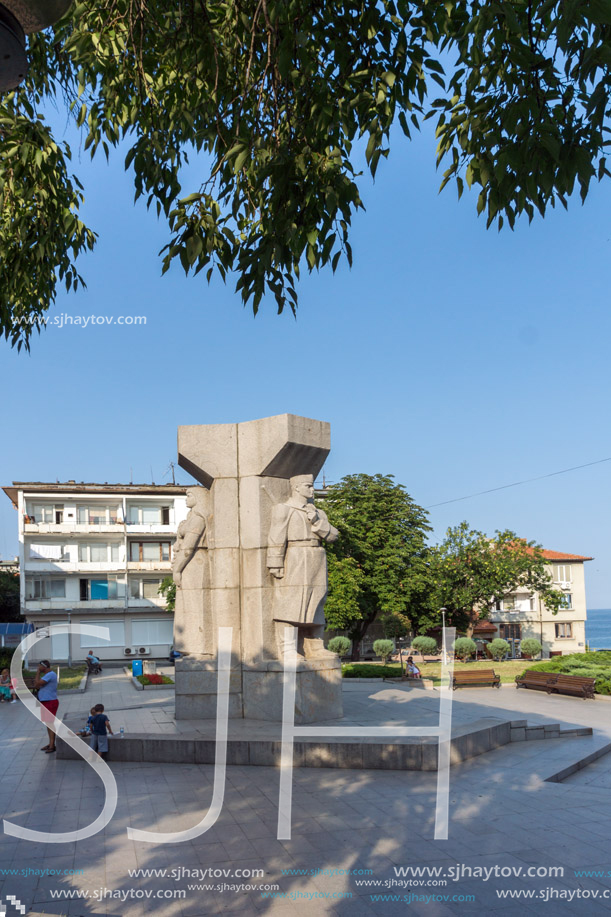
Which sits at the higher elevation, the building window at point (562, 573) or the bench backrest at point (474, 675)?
the bench backrest at point (474, 675)

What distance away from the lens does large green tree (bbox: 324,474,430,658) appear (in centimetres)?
3588

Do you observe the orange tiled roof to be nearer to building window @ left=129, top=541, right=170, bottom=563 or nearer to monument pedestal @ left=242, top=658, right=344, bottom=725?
building window @ left=129, top=541, right=170, bottom=563

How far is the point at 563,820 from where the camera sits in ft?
25.5

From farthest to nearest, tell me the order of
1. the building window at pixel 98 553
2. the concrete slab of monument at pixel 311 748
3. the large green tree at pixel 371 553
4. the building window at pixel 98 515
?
the building window at pixel 98 515 → the building window at pixel 98 553 → the large green tree at pixel 371 553 → the concrete slab of monument at pixel 311 748

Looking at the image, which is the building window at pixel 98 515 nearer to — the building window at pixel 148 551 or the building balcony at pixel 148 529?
the building balcony at pixel 148 529

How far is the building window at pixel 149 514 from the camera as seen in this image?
49.2 meters

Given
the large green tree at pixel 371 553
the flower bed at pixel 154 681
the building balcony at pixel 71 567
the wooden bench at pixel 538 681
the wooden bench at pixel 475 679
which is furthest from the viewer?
the building balcony at pixel 71 567

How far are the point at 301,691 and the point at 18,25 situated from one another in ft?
34.1

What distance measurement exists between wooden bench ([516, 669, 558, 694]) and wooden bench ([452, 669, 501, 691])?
0.70 m

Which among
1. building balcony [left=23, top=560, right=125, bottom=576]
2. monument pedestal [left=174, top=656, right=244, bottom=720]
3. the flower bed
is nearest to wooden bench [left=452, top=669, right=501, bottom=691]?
the flower bed

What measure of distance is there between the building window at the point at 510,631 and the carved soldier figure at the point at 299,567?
47853 mm

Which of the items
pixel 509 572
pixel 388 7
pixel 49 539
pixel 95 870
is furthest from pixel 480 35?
pixel 49 539

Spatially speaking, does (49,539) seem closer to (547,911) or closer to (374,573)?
(374,573)

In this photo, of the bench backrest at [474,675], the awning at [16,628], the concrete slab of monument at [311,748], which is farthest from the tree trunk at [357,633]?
the concrete slab of monument at [311,748]
